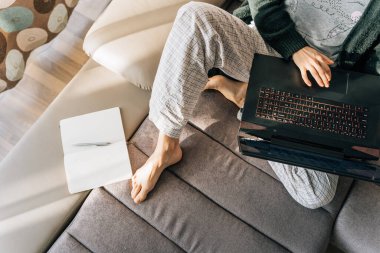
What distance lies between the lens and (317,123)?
1.03 metres

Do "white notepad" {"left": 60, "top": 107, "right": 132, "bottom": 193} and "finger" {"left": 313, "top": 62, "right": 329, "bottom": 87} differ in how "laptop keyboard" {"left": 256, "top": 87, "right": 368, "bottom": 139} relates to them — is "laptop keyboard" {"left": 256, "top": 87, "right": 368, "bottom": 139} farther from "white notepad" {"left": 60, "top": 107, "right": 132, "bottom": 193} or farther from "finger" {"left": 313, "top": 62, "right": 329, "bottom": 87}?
"white notepad" {"left": 60, "top": 107, "right": 132, "bottom": 193}

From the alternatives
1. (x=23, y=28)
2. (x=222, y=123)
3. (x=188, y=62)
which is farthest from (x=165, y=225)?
(x=23, y=28)

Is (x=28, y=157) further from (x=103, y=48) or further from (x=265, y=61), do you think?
(x=265, y=61)

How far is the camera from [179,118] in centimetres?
116

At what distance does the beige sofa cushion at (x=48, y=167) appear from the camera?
3.93 feet

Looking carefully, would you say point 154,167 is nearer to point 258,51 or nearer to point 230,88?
point 230,88

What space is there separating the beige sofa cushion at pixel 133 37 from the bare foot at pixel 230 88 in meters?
0.19

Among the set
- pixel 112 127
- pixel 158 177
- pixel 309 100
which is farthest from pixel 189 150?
pixel 309 100

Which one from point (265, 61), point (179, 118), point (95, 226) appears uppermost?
point (265, 61)

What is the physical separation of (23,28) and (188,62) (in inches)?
27.0

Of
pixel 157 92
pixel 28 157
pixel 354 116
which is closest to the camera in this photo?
pixel 354 116

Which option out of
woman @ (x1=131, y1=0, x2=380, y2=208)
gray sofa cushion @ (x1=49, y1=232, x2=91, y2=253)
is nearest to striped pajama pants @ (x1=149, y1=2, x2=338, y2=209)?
woman @ (x1=131, y1=0, x2=380, y2=208)

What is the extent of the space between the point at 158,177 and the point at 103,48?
1.50 feet

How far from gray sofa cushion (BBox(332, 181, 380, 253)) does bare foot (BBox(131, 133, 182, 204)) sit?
0.51 m
